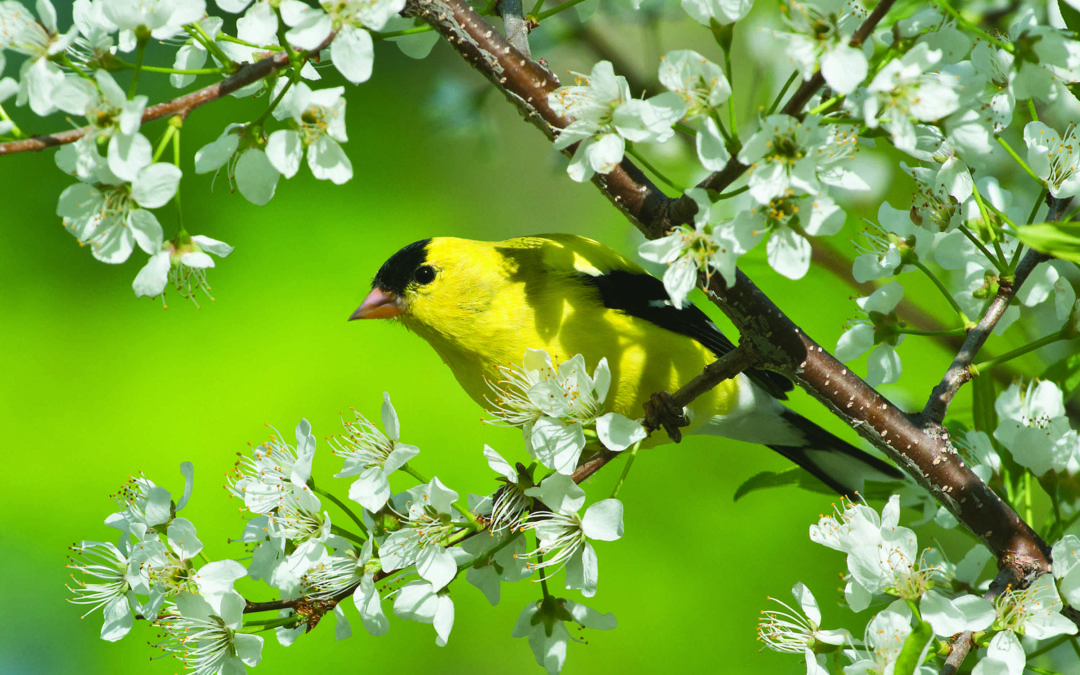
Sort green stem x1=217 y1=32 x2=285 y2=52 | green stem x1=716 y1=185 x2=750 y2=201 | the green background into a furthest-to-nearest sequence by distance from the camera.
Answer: the green background, green stem x1=217 y1=32 x2=285 y2=52, green stem x1=716 y1=185 x2=750 y2=201

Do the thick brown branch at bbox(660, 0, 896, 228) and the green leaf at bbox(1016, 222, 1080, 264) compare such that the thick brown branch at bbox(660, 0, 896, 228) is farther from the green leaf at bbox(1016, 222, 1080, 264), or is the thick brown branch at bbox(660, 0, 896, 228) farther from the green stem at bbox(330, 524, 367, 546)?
the green stem at bbox(330, 524, 367, 546)

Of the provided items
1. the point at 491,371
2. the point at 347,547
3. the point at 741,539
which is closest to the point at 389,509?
the point at 347,547

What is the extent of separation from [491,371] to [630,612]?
5.27 feet

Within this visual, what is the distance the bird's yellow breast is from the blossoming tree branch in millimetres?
496

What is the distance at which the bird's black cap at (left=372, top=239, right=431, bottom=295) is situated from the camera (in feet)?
7.42

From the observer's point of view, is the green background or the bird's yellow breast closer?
the bird's yellow breast

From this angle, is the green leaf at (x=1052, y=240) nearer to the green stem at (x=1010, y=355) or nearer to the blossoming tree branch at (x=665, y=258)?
the blossoming tree branch at (x=665, y=258)

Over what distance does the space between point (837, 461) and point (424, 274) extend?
44.1 inches

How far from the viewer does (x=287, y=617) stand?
130 centimetres

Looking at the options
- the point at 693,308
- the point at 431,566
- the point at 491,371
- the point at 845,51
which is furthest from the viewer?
the point at 693,308

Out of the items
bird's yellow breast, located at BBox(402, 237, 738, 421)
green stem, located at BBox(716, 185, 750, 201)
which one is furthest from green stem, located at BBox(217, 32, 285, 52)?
bird's yellow breast, located at BBox(402, 237, 738, 421)

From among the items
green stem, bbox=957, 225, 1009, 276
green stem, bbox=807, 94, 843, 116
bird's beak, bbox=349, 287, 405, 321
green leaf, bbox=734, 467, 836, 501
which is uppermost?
green stem, bbox=807, 94, 843, 116

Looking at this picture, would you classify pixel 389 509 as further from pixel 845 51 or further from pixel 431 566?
pixel 845 51

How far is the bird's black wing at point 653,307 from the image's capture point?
6.87ft
